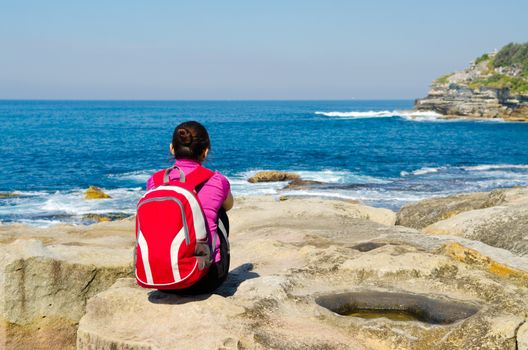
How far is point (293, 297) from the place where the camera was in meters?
6.26

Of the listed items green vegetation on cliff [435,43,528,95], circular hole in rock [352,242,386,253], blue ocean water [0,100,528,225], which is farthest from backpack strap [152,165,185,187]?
green vegetation on cliff [435,43,528,95]

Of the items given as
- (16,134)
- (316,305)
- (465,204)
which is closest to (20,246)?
(316,305)

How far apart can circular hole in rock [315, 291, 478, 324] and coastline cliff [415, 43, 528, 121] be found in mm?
99905

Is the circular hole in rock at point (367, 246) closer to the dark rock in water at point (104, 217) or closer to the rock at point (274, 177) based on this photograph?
the dark rock in water at point (104, 217)

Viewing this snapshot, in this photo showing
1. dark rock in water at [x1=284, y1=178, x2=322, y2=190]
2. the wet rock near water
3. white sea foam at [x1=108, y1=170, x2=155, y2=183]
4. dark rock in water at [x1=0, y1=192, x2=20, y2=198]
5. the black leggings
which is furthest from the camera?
white sea foam at [x1=108, y1=170, x2=155, y2=183]

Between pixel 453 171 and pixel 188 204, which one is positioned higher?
pixel 188 204

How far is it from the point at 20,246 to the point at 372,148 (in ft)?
184

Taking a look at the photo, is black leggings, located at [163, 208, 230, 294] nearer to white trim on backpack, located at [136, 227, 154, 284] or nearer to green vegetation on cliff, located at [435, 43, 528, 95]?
white trim on backpack, located at [136, 227, 154, 284]

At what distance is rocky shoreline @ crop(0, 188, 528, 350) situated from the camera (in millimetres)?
5344

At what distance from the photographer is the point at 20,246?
25.4 feet

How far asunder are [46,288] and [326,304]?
3.71 m

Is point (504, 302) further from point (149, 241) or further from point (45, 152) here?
point (45, 152)

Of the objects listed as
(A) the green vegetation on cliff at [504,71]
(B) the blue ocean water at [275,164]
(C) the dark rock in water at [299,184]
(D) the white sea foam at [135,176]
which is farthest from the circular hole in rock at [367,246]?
(A) the green vegetation on cliff at [504,71]

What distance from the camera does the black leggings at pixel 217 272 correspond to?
19.0ft
